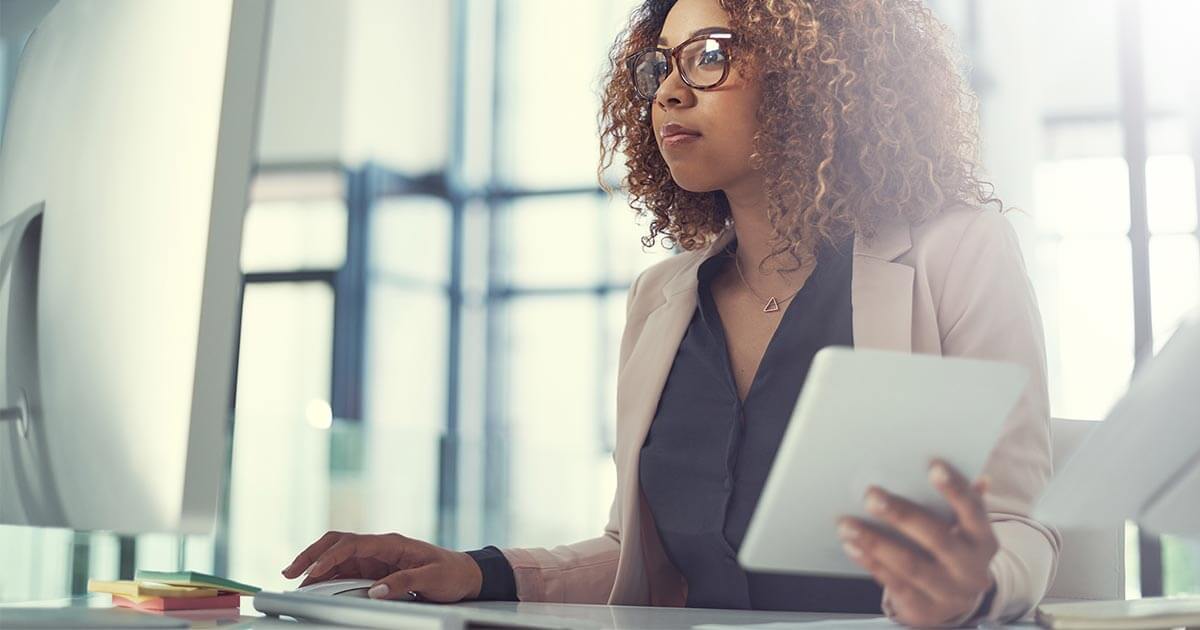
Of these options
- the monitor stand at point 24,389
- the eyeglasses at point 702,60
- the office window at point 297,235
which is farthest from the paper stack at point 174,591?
the office window at point 297,235

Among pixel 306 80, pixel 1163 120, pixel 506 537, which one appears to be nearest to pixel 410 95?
pixel 306 80

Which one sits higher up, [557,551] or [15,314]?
[15,314]

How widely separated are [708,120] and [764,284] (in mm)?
244

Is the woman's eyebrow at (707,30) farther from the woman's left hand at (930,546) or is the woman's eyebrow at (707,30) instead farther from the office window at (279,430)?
the office window at (279,430)

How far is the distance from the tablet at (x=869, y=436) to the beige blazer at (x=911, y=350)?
0.23 m

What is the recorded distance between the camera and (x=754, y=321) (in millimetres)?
1566

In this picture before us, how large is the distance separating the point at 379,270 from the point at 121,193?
597 cm

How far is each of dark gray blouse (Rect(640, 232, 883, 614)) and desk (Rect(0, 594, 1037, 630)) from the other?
286 millimetres

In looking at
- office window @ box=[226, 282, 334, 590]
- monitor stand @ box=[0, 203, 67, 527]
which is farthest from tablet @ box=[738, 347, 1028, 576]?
office window @ box=[226, 282, 334, 590]

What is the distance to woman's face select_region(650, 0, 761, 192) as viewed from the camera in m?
1.51

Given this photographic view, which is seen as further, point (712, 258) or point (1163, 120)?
point (1163, 120)

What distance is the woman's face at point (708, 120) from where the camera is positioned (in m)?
1.51

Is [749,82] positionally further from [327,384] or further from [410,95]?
[410,95]

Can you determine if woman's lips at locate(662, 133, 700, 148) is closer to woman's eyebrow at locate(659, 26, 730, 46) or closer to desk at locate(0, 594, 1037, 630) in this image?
woman's eyebrow at locate(659, 26, 730, 46)
